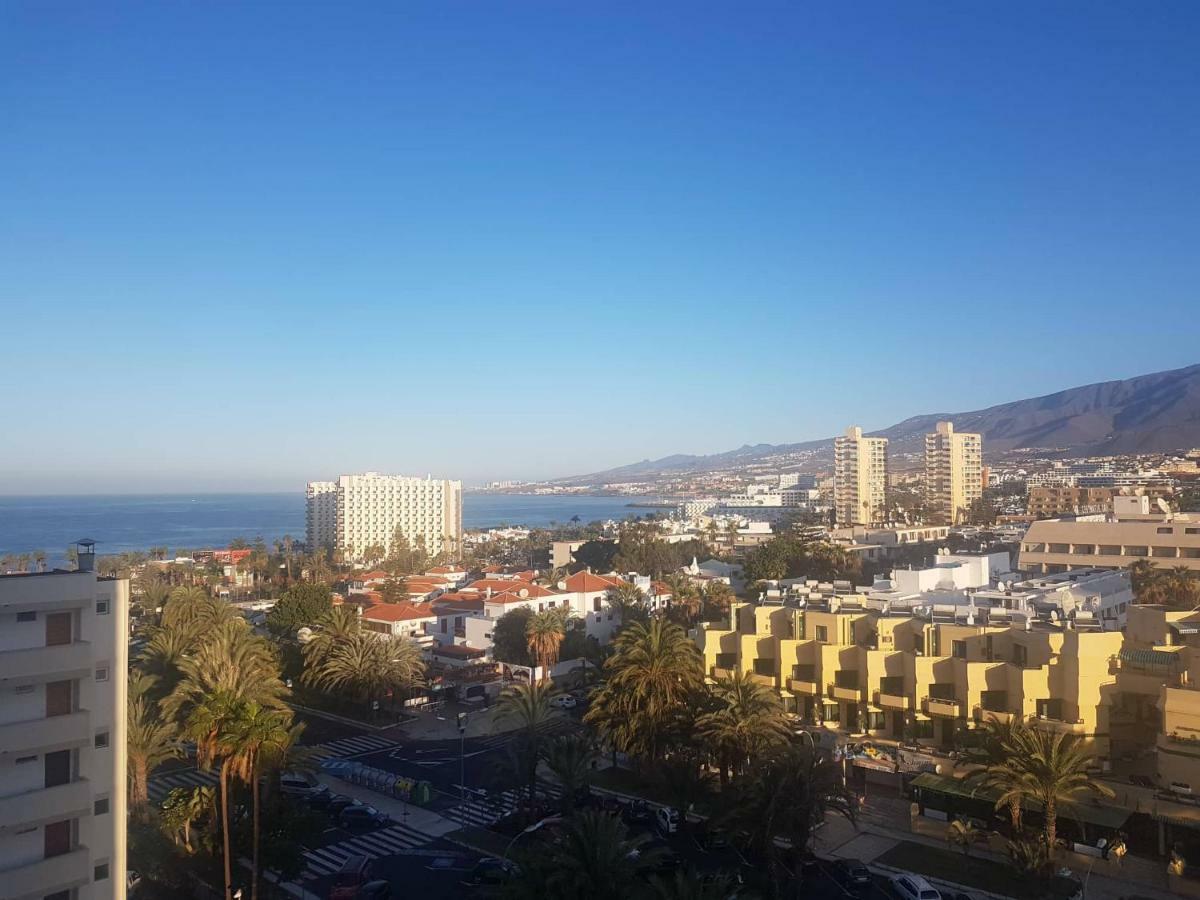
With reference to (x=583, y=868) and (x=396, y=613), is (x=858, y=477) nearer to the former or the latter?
(x=396, y=613)

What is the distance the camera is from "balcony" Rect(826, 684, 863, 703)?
3158cm

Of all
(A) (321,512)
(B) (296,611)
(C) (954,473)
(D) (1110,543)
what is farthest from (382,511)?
(D) (1110,543)

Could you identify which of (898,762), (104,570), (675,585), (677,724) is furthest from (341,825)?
(104,570)

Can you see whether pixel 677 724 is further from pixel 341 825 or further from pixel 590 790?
pixel 341 825

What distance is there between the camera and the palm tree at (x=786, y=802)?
20.2 meters

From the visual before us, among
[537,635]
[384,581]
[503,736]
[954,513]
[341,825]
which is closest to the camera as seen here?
[341,825]

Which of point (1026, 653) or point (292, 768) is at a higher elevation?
point (1026, 653)

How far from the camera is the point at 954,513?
475 ft

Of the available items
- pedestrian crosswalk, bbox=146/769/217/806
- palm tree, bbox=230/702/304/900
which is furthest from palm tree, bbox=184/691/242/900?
pedestrian crosswalk, bbox=146/769/217/806

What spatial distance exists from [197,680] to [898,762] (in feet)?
77.5

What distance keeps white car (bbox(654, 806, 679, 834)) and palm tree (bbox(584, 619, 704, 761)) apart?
1.68m

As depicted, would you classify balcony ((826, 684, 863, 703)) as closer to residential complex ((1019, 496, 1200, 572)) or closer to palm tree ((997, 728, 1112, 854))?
palm tree ((997, 728, 1112, 854))

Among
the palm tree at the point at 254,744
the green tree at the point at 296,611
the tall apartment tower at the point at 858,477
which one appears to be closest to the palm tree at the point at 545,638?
the green tree at the point at 296,611

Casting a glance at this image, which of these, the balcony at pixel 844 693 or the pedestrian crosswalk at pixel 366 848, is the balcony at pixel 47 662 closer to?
the pedestrian crosswalk at pixel 366 848
